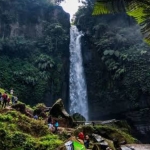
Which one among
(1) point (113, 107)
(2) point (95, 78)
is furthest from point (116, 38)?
(1) point (113, 107)

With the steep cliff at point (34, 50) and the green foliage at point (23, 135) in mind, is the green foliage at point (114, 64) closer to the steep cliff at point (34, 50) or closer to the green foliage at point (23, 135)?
the steep cliff at point (34, 50)

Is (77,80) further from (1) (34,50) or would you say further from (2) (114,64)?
(1) (34,50)

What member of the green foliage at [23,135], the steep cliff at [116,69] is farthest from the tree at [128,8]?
the steep cliff at [116,69]

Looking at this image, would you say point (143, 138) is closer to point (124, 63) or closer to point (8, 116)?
point (124, 63)

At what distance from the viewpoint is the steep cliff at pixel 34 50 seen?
26.1 meters

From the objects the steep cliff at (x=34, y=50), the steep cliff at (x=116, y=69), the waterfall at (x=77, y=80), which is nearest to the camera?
the steep cliff at (x=116, y=69)

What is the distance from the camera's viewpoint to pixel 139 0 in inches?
78.4

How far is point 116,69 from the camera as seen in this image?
2528cm

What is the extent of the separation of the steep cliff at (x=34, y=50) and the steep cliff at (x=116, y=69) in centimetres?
307

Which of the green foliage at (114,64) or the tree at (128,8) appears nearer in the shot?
the tree at (128,8)

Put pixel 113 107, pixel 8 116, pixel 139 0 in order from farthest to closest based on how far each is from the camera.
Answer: pixel 113 107
pixel 8 116
pixel 139 0

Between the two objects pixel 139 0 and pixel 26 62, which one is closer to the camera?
pixel 139 0

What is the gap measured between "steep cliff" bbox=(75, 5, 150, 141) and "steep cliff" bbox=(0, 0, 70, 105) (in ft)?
10.1

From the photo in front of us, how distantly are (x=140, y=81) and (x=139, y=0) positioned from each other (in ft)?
75.0
